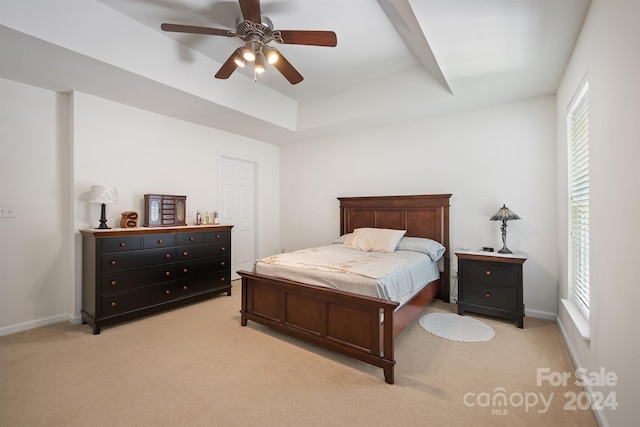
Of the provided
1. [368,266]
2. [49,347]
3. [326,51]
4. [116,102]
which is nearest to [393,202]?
[368,266]

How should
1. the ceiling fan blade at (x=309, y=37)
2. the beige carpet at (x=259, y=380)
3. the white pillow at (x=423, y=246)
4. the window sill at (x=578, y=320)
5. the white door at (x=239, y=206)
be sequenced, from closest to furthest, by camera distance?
1. the beige carpet at (x=259, y=380)
2. the window sill at (x=578, y=320)
3. the ceiling fan blade at (x=309, y=37)
4. the white pillow at (x=423, y=246)
5. the white door at (x=239, y=206)

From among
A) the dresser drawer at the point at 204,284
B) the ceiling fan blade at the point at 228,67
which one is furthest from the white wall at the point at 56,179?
the ceiling fan blade at the point at 228,67

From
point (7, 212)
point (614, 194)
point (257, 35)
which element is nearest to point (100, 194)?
point (7, 212)

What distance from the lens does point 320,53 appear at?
3.08 m

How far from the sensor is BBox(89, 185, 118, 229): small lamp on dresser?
2.90 m

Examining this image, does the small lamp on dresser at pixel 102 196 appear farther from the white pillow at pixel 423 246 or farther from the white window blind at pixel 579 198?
the white window blind at pixel 579 198

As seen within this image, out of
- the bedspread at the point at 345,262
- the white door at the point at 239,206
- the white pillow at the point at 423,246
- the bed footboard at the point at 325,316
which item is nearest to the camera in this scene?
the bed footboard at the point at 325,316

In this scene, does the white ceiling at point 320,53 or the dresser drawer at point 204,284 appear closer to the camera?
the white ceiling at point 320,53

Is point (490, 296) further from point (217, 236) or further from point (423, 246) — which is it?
point (217, 236)

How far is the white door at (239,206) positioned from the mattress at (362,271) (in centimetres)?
196

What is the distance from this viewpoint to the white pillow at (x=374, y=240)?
3469 millimetres

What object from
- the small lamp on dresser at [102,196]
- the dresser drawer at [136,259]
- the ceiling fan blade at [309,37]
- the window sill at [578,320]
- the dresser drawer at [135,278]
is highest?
the ceiling fan blade at [309,37]

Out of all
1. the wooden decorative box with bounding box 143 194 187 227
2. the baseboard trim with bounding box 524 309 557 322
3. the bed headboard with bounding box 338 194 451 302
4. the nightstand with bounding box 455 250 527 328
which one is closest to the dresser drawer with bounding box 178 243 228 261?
the wooden decorative box with bounding box 143 194 187 227

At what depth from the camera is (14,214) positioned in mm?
2822
